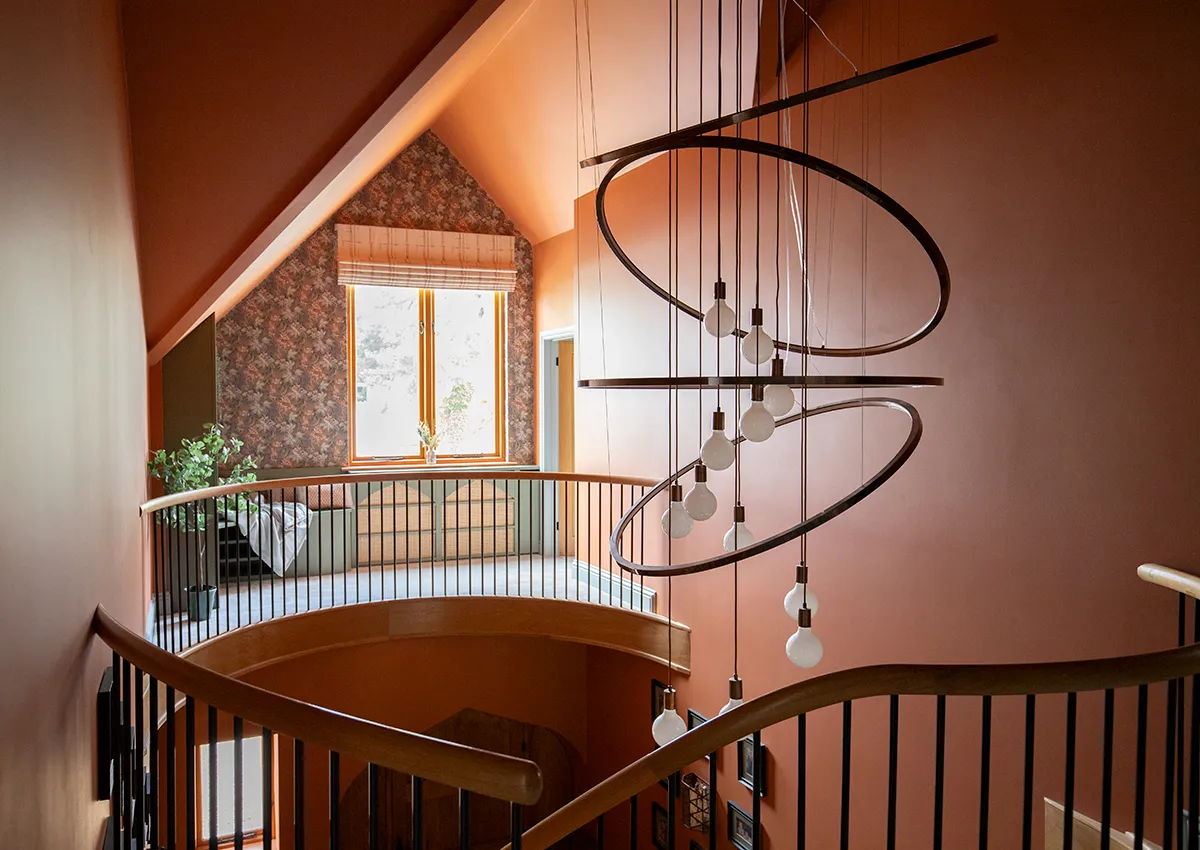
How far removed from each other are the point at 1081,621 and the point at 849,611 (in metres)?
1.36

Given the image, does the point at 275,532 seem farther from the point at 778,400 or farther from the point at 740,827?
the point at 778,400

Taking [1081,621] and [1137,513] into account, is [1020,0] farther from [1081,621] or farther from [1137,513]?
[1081,621]

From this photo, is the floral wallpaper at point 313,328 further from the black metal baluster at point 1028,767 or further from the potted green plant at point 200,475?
the black metal baluster at point 1028,767

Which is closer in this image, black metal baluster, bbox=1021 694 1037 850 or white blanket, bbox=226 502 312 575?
black metal baluster, bbox=1021 694 1037 850

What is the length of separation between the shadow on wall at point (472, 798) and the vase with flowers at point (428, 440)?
2371 mm

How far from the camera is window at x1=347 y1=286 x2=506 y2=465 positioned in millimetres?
8289

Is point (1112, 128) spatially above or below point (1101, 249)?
above

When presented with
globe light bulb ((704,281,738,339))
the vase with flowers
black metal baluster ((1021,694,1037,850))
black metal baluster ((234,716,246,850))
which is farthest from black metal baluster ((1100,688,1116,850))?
the vase with flowers

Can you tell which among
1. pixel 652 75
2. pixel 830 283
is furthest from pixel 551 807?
pixel 652 75

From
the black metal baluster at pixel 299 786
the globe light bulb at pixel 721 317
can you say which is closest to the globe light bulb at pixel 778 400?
the globe light bulb at pixel 721 317

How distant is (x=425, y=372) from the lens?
8.52m

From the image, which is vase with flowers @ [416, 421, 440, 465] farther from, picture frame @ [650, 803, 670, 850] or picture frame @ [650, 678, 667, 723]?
picture frame @ [650, 803, 670, 850]

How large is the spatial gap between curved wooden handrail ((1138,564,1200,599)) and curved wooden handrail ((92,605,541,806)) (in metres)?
2.23

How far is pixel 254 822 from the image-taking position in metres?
7.82
